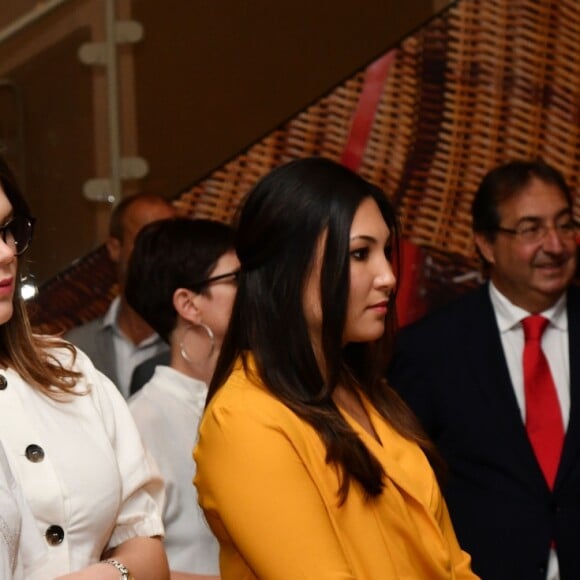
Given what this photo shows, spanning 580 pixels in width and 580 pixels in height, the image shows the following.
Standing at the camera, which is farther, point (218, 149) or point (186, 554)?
point (218, 149)

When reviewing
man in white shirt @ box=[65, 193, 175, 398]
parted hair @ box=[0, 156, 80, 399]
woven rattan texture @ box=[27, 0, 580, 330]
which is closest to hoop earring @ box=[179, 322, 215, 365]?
parted hair @ box=[0, 156, 80, 399]

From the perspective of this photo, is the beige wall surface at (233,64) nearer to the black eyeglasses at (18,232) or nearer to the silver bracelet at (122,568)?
the black eyeglasses at (18,232)

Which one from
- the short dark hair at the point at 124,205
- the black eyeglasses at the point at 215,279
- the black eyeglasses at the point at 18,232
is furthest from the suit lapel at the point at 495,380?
the black eyeglasses at the point at 18,232

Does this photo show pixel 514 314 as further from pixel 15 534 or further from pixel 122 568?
pixel 15 534

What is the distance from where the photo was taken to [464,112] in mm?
4715

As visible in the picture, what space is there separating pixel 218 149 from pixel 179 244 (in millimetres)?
1733

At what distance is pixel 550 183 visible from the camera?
154 inches

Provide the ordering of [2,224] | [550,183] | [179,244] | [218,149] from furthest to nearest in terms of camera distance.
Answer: [218,149], [550,183], [179,244], [2,224]

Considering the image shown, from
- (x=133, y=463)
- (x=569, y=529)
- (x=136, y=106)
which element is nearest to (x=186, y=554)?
(x=133, y=463)

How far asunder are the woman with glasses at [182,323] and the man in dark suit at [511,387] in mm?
710

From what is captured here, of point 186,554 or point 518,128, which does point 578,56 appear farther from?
point 186,554

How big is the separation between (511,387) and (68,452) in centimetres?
174

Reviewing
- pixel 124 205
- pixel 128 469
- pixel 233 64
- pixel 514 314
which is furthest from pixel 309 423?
pixel 233 64

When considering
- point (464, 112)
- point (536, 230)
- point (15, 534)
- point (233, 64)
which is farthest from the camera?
point (233, 64)
